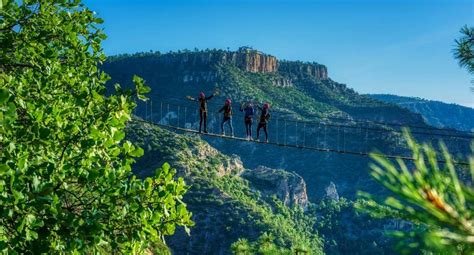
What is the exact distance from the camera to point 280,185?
132250 millimetres

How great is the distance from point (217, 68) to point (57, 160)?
181587mm

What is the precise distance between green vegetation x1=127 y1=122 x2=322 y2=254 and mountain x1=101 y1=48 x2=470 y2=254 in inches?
10.9

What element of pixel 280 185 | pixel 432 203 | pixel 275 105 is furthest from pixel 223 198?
pixel 432 203

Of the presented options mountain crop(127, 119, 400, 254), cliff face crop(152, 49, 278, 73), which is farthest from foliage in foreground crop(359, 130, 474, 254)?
cliff face crop(152, 49, 278, 73)

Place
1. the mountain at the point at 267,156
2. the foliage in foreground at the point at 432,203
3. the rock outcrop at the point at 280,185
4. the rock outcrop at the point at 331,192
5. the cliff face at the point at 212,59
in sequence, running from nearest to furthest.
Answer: the foliage in foreground at the point at 432,203 < the mountain at the point at 267,156 < the rock outcrop at the point at 280,185 < the rock outcrop at the point at 331,192 < the cliff face at the point at 212,59

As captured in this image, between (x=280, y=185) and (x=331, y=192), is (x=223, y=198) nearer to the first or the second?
(x=280, y=185)

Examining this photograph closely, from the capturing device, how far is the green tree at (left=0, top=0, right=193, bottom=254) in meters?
4.52

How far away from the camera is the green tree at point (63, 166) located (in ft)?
14.8

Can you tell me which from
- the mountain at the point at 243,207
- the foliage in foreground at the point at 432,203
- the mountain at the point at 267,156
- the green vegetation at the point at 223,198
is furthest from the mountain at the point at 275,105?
the foliage in foreground at the point at 432,203

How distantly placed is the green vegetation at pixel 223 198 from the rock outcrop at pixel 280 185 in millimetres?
2645

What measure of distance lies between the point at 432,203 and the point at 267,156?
170829mm

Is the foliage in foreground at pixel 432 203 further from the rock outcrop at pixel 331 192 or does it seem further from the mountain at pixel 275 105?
the rock outcrop at pixel 331 192

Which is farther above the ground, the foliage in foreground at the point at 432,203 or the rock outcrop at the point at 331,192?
the foliage in foreground at the point at 432,203

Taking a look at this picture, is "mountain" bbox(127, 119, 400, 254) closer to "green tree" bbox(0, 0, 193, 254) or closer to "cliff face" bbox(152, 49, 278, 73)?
"cliff face" bbox(152, 49, 278, 73)
